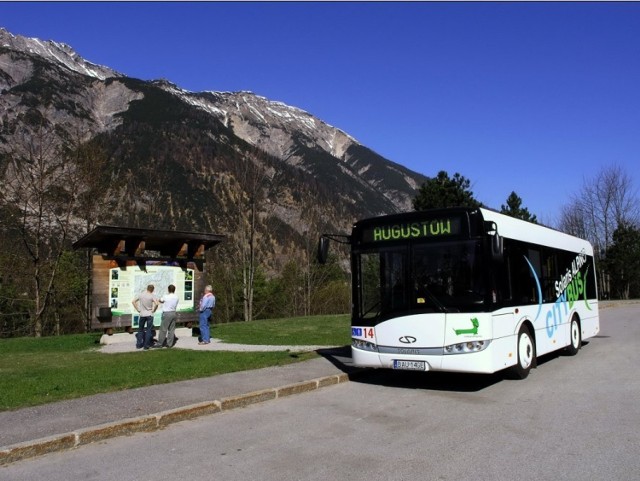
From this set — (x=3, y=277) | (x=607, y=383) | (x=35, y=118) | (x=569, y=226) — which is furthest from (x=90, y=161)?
(x=569, y=226)

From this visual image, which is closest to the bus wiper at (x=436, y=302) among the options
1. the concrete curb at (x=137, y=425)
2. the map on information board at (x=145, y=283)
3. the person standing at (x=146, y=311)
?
the concrete curb at (x=137, y=425)

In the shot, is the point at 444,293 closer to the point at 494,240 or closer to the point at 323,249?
the point at 494,240

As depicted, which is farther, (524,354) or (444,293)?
(524,354)

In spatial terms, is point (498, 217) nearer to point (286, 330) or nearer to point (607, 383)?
point (607, 383)

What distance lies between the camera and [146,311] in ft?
46.6

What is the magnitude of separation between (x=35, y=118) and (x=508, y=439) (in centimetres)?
2817

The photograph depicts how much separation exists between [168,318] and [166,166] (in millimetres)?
83359

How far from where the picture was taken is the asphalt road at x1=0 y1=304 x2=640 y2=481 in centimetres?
508

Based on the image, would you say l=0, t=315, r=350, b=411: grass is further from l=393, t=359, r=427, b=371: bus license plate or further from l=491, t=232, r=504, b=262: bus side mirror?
l=491, t=232, r=504, b=262: bus side mirror

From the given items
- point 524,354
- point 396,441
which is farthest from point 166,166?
point 396,441

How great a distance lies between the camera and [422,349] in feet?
28.8

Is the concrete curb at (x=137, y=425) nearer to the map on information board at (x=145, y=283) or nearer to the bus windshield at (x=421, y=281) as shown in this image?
the bus windshield at (x=421, y=281)

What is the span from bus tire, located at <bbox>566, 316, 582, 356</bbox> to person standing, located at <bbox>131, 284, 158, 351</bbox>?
1029 centimetres

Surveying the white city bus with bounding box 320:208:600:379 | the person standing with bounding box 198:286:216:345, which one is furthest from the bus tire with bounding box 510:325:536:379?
the person standing with bounding box 198:286:216:345
